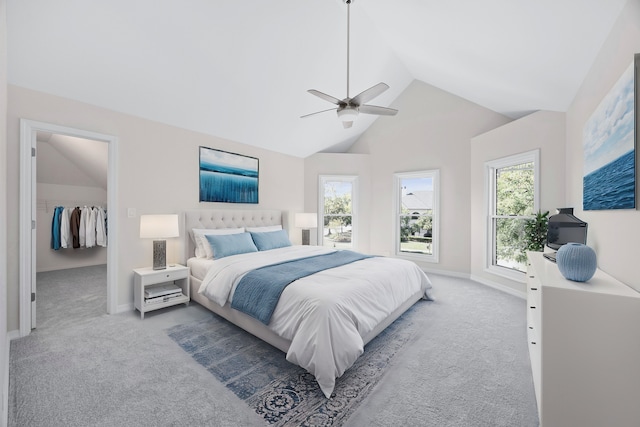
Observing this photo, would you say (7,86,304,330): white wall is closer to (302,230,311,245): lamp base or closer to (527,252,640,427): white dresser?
(302,230,311,245): lamp base

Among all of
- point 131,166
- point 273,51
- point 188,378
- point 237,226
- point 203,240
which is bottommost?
point 188,378

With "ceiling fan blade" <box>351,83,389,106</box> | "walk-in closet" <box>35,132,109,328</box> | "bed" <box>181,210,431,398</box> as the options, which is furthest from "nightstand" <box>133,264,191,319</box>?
"ceiling fan blade" <box>351,83,389,106</box>

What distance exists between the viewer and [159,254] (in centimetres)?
338

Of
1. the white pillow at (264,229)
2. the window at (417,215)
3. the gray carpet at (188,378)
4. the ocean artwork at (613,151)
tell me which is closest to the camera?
the ocean artwork at (613,151)

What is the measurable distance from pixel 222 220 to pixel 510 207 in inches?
177

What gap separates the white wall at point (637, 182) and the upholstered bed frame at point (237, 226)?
1754 mm

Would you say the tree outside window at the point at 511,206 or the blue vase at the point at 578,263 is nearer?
the blue vase at the point at 578,263

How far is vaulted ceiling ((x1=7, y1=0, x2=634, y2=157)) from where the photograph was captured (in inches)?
88.3

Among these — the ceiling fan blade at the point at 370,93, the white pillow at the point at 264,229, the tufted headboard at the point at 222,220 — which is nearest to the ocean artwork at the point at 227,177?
the tufted headboard at the point at 222,220

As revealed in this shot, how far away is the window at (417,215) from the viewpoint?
17.7ft

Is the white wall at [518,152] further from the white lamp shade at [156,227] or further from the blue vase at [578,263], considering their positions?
the white lamp shade at [156,227]

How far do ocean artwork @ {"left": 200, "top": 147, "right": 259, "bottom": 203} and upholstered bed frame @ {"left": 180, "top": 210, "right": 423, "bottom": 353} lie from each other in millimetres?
245

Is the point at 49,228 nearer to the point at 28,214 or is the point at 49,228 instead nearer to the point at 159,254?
the point at 28,214

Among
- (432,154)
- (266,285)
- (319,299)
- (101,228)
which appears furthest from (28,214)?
(432,154)
